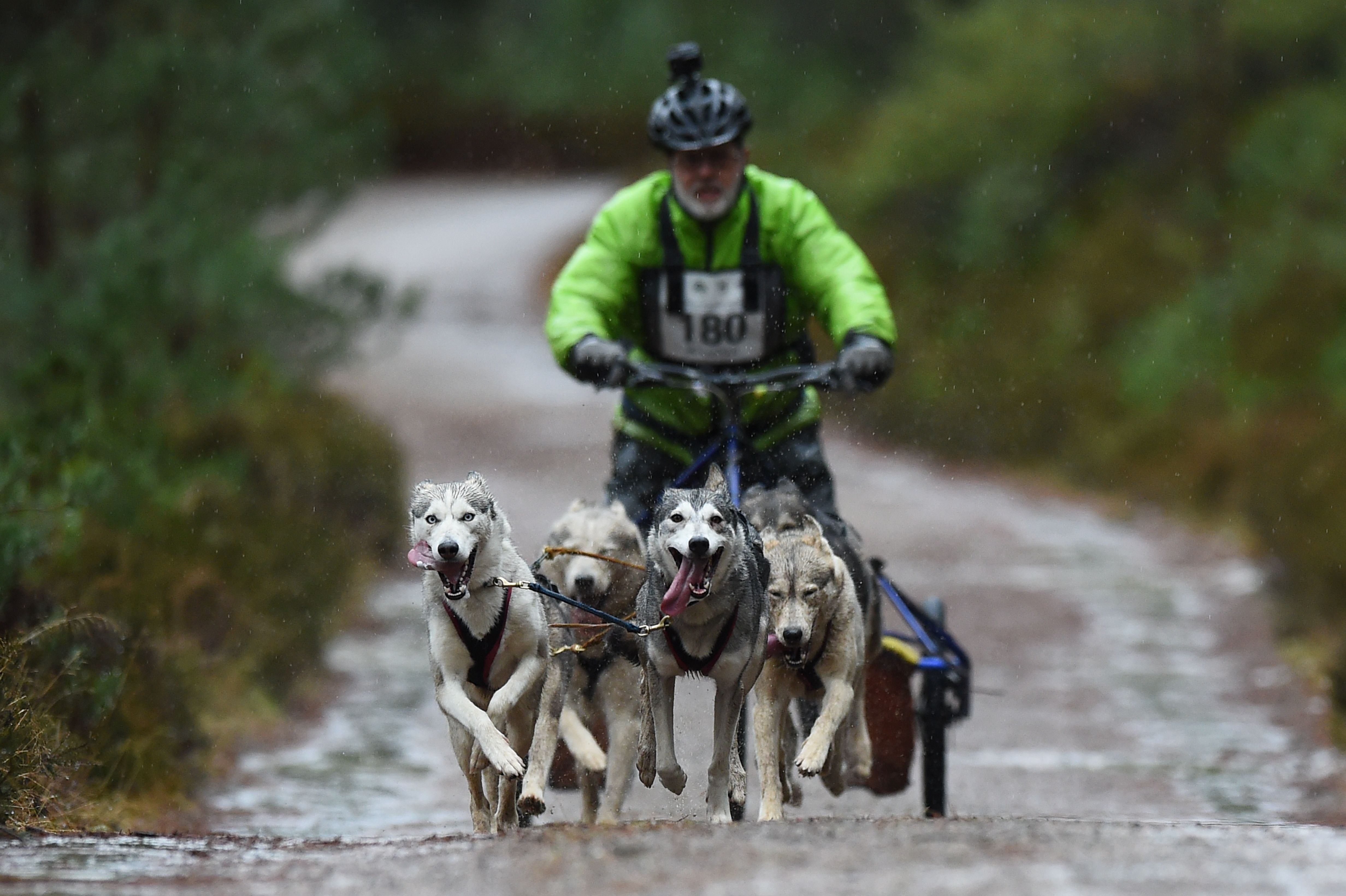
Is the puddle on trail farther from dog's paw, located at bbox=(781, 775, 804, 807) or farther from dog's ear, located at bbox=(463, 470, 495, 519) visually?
dog's ear, located at bbox=(463, 470, 495, 519)

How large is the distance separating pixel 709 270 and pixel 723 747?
2011 millimetres

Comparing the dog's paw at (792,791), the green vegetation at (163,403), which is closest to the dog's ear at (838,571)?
the dog's paw at (792,791)

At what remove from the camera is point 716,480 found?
608 cm

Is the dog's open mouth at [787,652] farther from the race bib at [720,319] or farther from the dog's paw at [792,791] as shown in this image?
the race bib at [720,319]

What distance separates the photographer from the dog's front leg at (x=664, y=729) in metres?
5.75

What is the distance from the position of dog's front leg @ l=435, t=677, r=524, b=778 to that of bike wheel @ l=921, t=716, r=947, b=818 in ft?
7.12

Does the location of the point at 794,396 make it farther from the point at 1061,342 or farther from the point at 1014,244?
the point at 1014,244

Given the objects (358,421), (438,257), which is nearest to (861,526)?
(358,421)

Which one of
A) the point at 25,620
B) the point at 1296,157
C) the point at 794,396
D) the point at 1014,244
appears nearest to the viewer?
the point at 794,396

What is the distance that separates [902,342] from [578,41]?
23809mm

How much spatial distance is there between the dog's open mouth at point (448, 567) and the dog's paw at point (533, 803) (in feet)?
2.14

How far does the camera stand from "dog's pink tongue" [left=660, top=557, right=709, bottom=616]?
5.48 m

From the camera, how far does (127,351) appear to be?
1348 cm

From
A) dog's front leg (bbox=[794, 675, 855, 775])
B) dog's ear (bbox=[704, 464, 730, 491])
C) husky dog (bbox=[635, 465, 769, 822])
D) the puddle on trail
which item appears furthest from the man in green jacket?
the puddle on trail
